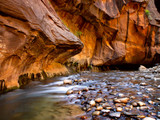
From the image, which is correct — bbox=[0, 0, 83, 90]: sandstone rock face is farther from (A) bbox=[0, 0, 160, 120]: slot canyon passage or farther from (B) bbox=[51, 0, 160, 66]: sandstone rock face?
(B) bbox=[51, 0, 160, 66]: sandstone rock face

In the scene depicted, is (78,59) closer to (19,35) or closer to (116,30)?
(116,30)

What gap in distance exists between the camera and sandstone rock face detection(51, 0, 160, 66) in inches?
430

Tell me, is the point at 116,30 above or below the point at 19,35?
above

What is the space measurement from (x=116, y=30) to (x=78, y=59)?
6.60 m

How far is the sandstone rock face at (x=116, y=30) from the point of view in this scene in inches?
430

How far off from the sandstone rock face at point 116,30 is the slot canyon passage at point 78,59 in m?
0.09

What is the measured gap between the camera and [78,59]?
10.7 m

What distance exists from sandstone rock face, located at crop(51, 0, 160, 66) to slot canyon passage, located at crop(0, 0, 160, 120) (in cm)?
9

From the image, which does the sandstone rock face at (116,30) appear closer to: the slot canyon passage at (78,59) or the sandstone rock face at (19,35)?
the slot canyon passage at (78,59)

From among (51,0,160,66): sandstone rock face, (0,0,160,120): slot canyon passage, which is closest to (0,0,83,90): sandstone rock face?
(0,0,160,120): slot canyon passage

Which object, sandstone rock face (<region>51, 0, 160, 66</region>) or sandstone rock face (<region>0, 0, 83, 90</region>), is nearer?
sandstone rock face (<region>0, 0, 83, 90</region>)

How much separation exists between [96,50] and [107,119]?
1252 cm

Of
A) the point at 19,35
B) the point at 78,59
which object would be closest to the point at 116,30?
the point at 78,59

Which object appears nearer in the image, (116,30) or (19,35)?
(19,35)
